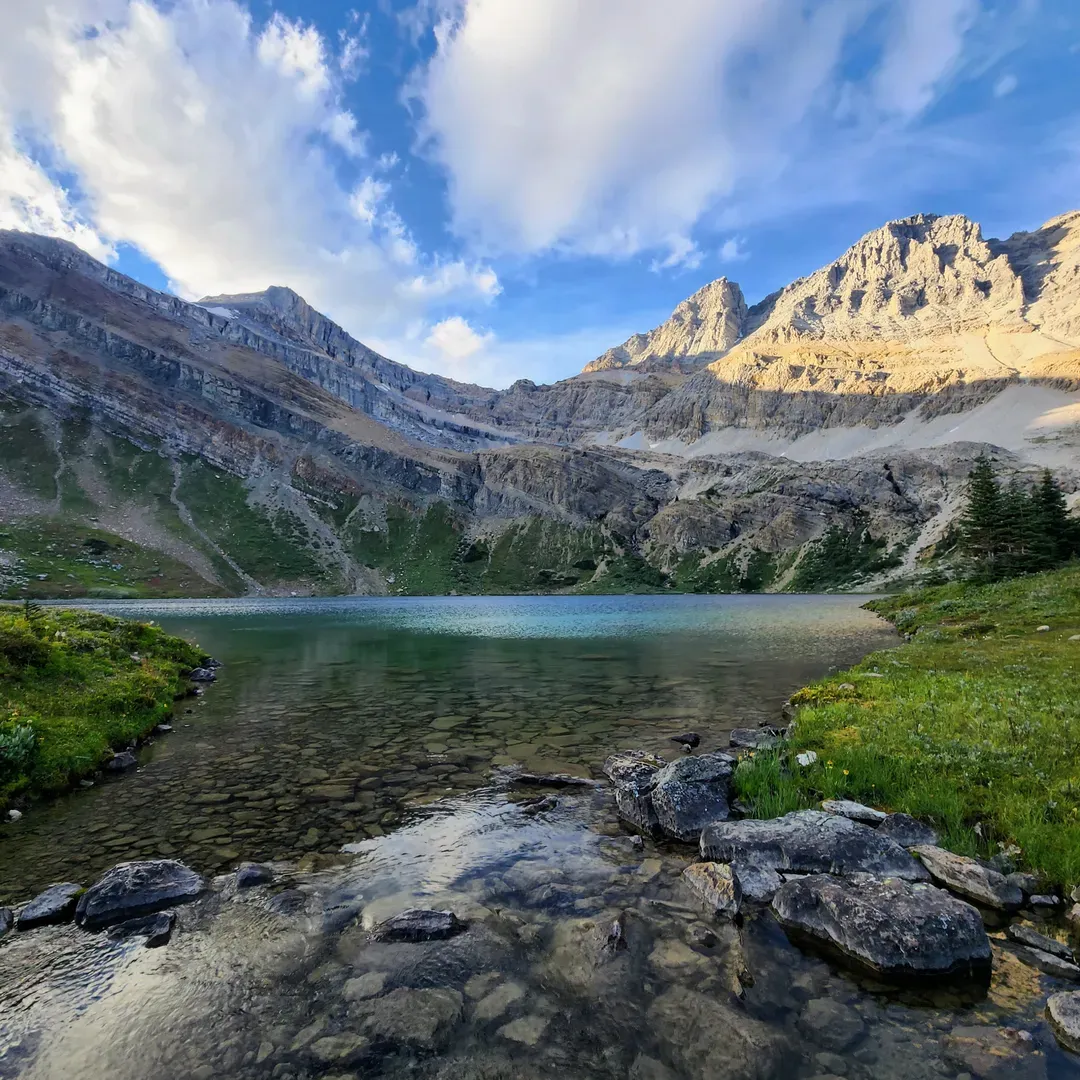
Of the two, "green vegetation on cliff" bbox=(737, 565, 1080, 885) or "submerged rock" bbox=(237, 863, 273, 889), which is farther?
"submerged rock" bbox=(237, 863, 273, 889)

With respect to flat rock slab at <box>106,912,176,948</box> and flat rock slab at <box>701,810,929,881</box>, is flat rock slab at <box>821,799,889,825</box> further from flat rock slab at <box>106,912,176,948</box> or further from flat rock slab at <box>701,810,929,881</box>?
flat rock slab at <box>106,912,176,948</box>

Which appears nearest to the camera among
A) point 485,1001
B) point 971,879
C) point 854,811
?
point 485,1001

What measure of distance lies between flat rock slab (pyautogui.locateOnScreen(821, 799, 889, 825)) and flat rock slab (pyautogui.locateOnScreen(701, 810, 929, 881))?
66 centimetres

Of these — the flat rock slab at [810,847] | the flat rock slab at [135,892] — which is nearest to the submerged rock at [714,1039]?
the flat rock slab at [810,847]

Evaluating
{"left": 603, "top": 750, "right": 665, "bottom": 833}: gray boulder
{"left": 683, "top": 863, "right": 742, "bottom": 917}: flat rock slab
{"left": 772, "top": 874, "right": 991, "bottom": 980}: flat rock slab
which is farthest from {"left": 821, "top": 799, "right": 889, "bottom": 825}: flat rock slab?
{"left": 603, "top": 750, "right": 665, "bottom": 833}: gray boulder

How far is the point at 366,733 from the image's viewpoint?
23953 millimetres

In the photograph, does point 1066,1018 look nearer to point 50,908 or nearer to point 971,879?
point 971,879

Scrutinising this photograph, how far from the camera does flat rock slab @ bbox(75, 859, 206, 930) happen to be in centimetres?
1034

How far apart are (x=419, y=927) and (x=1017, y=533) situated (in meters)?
99.6

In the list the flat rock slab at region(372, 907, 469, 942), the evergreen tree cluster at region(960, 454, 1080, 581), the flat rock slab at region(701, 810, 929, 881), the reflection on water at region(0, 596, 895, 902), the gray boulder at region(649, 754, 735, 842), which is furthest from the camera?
the evergreen tree cluster at region(960, 454, 1080, 581)

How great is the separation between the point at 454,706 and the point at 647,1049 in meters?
23.4

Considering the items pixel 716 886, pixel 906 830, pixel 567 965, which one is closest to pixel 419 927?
pixel 567 965

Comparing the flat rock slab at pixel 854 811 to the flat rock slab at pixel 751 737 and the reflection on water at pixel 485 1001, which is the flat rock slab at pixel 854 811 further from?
the flat rock slab at pixel 751 737

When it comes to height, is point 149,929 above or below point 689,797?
below
